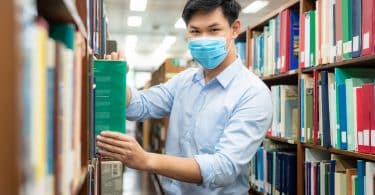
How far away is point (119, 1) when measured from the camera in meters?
7.29

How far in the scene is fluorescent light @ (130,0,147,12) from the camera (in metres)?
7.20

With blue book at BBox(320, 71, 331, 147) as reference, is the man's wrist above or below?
below

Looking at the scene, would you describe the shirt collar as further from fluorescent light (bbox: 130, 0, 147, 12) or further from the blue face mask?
fluorescent light (bbox: 130, 0, 147, 12)

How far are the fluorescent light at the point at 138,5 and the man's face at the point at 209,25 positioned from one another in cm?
558

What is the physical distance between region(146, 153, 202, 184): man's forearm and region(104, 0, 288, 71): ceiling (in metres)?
3.75

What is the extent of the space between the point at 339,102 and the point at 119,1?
19.5 feet

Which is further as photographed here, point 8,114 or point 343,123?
point 343,123

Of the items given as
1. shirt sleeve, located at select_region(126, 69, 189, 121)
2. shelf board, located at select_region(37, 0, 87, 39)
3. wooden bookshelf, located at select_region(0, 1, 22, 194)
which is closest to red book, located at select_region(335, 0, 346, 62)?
shirt sleeve, located at select_region(126, 69, 189, 121)

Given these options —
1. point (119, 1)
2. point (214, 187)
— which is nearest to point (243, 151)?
point (214, 187)

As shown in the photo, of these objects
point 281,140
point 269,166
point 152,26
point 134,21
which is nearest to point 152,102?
point 281,140

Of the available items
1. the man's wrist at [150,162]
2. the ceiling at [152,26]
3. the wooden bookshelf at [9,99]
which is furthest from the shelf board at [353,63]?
the ceiling at [152,26]

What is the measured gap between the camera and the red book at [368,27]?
1.66 metres

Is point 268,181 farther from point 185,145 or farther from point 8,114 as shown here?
point 8,114

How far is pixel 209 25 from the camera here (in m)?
1.79
